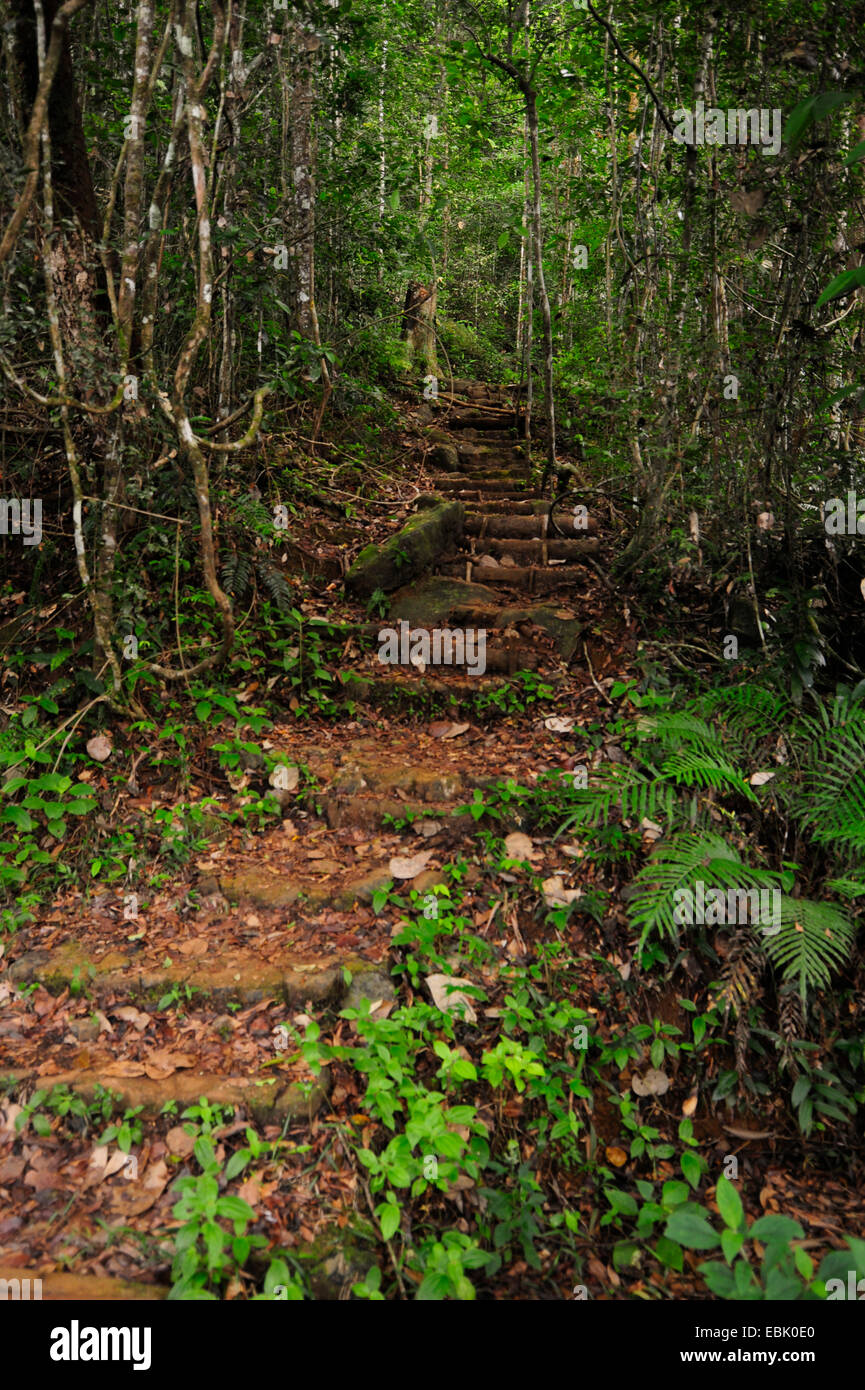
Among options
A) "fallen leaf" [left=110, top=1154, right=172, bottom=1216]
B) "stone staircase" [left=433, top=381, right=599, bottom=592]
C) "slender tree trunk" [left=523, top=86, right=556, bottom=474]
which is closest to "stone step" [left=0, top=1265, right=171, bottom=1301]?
"fallen leaf" [left=110, top=1154, right=172, bottom=1216]

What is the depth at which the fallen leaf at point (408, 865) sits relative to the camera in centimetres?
351

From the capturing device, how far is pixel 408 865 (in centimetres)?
354

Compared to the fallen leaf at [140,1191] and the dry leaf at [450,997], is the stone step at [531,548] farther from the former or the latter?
the fallen leaf at [140,1191]

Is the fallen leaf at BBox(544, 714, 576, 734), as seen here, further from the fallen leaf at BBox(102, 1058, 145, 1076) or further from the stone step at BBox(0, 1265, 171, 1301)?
the stone step at BBox(0, 1265, 171, 1301)

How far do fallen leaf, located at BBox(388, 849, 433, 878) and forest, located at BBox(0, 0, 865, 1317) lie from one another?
22 mm

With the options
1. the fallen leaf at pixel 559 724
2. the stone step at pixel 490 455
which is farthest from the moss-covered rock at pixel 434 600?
the stone step at pixel 490 455

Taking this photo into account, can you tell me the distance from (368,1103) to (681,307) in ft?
16.5

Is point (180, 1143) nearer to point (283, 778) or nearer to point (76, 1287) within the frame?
point (76, 1287)

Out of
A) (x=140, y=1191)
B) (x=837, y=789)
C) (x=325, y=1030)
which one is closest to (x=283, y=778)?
(x=325, y=1030)

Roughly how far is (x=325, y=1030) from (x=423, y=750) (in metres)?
1.87

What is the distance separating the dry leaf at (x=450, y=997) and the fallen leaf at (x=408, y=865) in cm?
59
